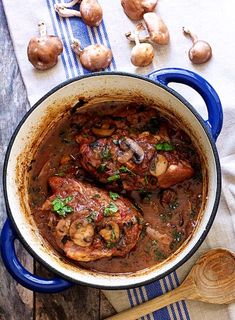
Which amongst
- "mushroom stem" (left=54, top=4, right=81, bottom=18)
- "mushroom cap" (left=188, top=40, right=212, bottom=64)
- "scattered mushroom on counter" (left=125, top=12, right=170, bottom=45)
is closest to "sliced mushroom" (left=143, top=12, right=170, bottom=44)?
"scattered mushroom on counter" (left=125, top=12, right=170, bottom=45)

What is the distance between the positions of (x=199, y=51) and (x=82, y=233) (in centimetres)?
72

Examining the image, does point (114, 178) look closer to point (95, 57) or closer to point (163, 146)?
point (163, 146)

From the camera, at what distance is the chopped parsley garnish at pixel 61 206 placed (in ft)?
7.86

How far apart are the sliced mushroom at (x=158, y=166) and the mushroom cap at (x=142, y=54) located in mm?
385

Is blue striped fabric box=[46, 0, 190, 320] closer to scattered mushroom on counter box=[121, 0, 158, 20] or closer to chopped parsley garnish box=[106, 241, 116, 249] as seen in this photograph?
scattered mushroom on counter box=[121, 0, 158, 20]

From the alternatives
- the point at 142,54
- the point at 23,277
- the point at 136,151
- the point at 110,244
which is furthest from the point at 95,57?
the point at 23,277

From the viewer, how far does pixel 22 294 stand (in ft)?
8.59

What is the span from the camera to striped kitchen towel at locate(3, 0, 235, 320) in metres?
2.61

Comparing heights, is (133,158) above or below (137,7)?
below

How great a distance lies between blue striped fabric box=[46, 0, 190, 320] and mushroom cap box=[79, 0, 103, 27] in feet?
0.16

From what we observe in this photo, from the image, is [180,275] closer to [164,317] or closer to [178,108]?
[164,317]

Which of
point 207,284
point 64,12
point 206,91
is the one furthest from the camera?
point 64,12

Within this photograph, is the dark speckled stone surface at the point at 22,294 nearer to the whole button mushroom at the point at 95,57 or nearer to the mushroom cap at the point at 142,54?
the whole button mushroom at the point at 95,57

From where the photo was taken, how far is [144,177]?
2418 millimetres
